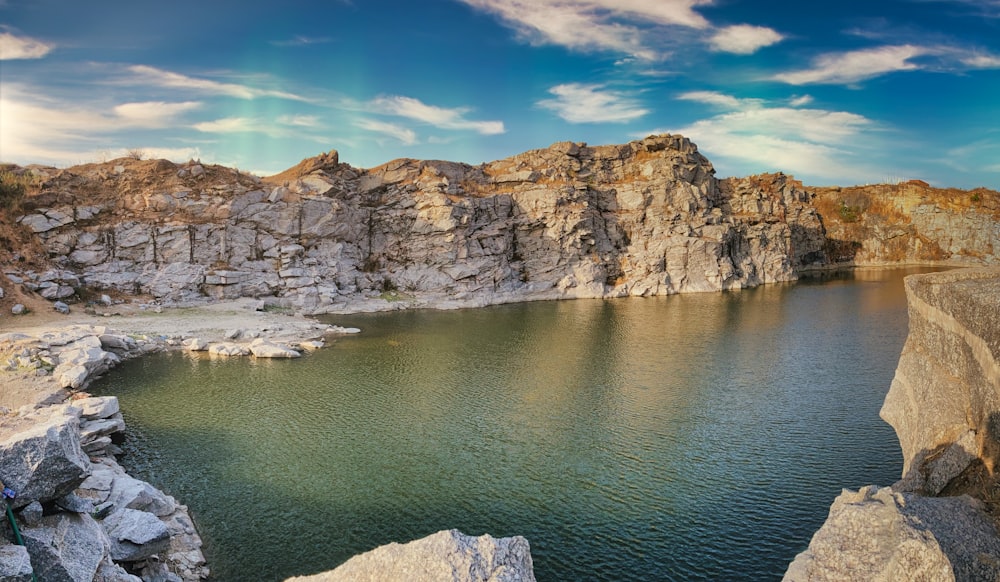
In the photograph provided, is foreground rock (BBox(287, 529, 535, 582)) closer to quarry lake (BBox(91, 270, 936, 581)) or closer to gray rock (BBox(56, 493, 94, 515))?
gray rock (BBox(56, 493, 94, 515))

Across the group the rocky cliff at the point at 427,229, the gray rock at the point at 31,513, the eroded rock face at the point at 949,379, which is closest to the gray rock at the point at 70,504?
the gray rock at the point at 31,513

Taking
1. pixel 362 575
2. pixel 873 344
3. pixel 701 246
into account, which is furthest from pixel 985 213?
pixel 362 575

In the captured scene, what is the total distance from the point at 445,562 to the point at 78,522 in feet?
23.9

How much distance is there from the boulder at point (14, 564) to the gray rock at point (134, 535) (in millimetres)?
3924

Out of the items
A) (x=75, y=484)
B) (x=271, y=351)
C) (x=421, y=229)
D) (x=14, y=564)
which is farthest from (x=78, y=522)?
(x=421, y=229)

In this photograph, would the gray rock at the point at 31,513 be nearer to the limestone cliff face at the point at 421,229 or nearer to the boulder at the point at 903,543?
the boulder at the point at 903,543

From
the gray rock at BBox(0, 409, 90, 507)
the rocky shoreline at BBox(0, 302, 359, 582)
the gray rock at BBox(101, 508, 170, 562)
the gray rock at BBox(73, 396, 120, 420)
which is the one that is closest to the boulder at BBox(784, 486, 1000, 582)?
the rocky shoreline at BBox(0, 302, 359, 582)

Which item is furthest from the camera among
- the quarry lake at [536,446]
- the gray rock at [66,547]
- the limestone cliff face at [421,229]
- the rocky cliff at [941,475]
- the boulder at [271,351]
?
the limestone cliff face at [421,229]

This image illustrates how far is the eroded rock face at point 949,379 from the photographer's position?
1002cm

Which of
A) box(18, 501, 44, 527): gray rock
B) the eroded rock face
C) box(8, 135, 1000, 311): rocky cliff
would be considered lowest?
box(18, 501, 44, 527): gray rock

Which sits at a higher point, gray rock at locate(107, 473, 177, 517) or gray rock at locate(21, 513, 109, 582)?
gray rock at locate(21, 513, 109, 582)

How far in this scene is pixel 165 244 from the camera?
55.8m

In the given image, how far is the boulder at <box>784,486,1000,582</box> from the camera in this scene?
8.26 metres

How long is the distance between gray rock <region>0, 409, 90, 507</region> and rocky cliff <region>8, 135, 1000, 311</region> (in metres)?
47.0
